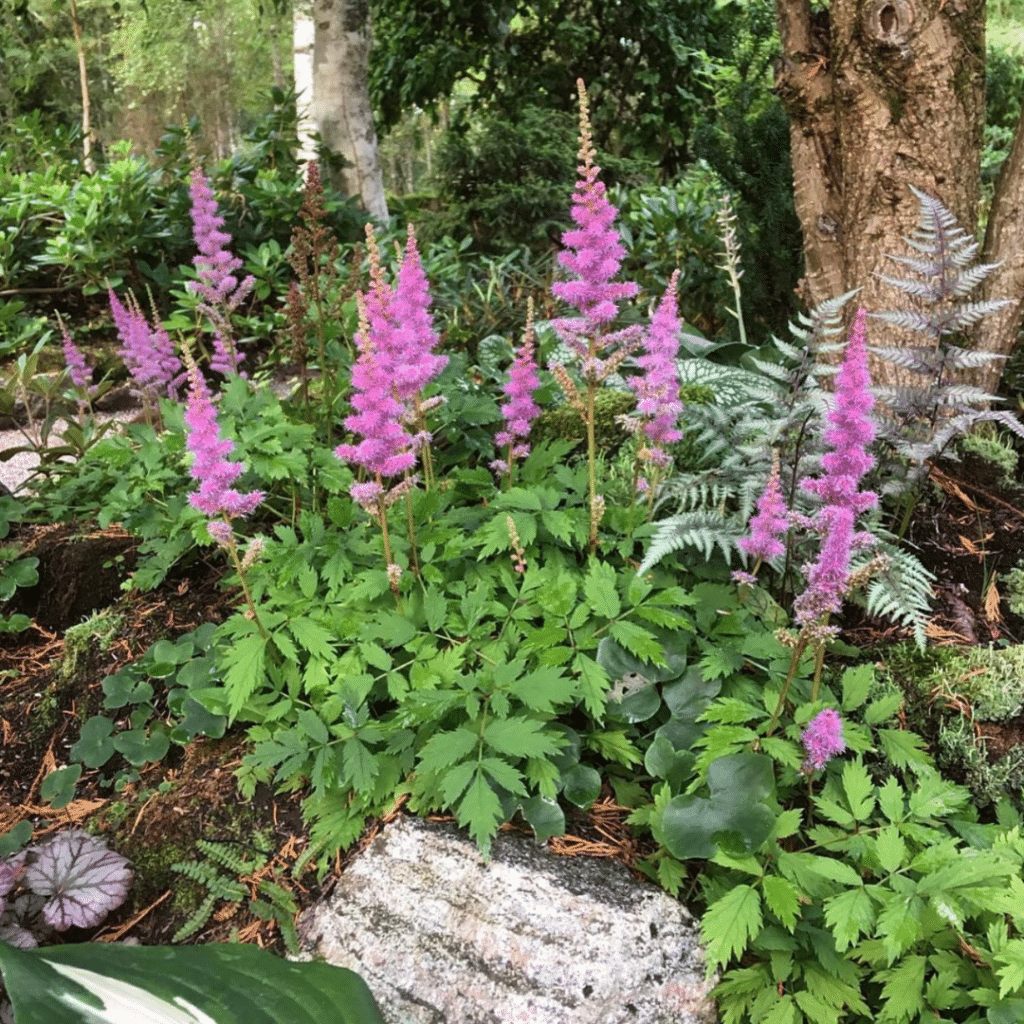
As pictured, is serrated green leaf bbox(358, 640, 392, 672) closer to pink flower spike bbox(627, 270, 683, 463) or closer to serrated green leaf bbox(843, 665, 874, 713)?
pink flower spike bbox(627, 270, 683, 463)

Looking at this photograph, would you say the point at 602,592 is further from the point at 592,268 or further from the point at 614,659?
the point at 592,268

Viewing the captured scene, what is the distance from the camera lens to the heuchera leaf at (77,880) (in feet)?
6.41

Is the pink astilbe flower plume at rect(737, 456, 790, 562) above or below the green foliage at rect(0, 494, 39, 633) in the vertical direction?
above

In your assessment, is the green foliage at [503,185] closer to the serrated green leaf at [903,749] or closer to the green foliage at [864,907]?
the serrated green leaf at [903,749]

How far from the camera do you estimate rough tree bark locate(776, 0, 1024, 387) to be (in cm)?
259

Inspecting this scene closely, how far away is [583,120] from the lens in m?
1.90

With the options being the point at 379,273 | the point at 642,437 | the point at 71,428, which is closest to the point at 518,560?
the point at 642,437

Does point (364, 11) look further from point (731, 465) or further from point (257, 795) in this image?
point (257, 795)

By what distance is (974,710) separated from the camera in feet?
6.91

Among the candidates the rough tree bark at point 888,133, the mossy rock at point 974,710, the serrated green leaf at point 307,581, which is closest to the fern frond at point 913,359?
the rough tree bark at point 888,133

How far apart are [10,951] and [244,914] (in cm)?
121

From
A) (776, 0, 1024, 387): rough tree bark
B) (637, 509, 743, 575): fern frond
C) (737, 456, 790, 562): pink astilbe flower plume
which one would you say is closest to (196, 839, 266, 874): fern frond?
(637, 509, 743, 575): fern frond

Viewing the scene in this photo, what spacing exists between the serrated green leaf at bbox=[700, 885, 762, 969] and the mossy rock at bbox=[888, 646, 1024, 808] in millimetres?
807

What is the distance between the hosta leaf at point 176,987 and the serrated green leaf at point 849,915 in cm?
88
